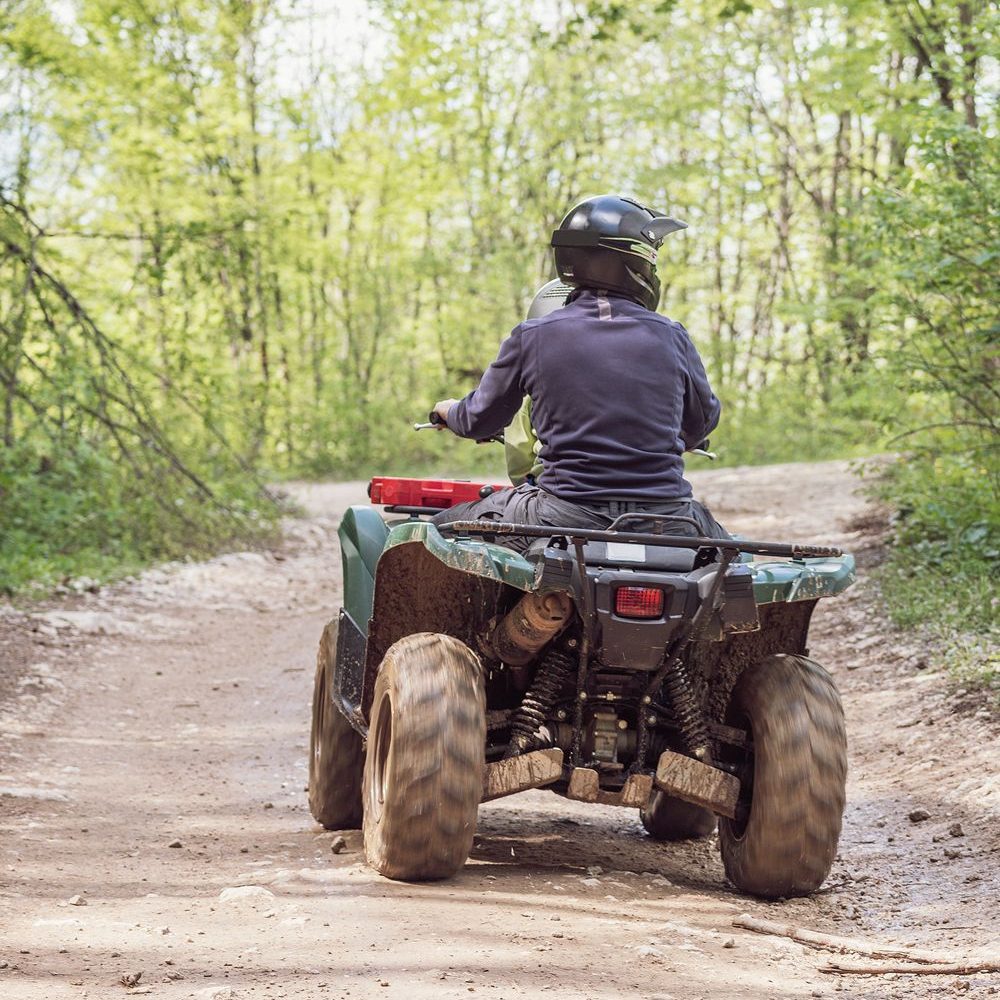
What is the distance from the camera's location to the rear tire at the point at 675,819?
5484 mm

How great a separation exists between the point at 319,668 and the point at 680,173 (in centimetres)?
2321

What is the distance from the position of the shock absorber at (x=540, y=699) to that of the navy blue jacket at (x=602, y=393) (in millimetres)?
504

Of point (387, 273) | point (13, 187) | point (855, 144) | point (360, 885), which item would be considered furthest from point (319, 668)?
point (855, 144)

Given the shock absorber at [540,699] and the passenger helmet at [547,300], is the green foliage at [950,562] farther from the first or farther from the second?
the shock absorber at [540,699]

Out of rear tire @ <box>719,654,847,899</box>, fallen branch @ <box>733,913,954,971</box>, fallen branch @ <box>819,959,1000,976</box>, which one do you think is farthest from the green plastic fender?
fallen branch @ <box>819,959,1000,976</box>

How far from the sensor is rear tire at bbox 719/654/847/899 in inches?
171

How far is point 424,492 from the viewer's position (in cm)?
511

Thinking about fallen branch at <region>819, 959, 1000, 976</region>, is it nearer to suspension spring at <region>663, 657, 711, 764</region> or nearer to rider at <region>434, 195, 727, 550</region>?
suspension spring at <region>663, 657, 711, 764</region>

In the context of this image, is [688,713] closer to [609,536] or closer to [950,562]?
[609,536]

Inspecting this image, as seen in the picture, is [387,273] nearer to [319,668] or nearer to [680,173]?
[680,173]

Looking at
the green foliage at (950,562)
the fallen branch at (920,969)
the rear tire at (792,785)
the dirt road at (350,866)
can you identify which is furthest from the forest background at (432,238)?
the fallen branch at (920,969)

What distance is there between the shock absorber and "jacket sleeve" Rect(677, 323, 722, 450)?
863mm

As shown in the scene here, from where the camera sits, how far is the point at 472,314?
3136cm

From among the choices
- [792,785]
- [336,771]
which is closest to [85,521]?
[336,771]
